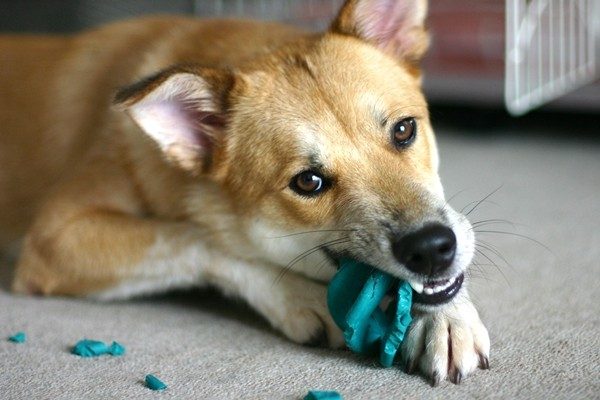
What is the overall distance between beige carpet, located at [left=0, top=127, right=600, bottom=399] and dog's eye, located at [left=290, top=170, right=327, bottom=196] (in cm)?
36

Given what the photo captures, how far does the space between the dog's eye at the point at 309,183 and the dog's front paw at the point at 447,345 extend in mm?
370

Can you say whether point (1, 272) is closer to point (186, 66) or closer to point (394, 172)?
point (186, 66)

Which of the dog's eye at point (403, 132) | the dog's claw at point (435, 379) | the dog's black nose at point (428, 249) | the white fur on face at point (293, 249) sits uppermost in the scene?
the dog's eye at point (403, 132)

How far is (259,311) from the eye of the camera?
1.86 metres

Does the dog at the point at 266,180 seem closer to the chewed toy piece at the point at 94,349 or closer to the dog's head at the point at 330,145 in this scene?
the dog's head at the point at 330,145

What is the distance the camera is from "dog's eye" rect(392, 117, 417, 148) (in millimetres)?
1757

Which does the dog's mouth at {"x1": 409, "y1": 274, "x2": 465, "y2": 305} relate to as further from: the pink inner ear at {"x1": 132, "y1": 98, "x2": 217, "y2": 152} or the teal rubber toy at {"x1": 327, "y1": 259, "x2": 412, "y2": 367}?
the pink inner ear at {"x1": 132, "y1": 98, "x2": 217, "y2": 152}

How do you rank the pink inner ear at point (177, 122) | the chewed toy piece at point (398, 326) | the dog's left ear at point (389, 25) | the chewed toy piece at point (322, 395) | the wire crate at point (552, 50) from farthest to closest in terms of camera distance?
the wire crate at point (552, 50)
the dog's left ear at point (389, 25)
the pink inner ear at point (177, 122)
the chewed toy piece at point (398, 326)
the chewed toy piece at point (322, 395)

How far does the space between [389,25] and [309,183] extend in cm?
56

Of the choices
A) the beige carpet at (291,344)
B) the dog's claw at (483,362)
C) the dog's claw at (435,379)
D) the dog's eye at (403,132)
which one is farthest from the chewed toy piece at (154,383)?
the dog's eye at (403,132)

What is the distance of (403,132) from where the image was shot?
5.81 ft

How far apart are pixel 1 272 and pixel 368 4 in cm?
142

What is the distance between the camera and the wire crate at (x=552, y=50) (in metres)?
3.25

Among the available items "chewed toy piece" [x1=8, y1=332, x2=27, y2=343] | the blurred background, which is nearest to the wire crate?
the blurred background
